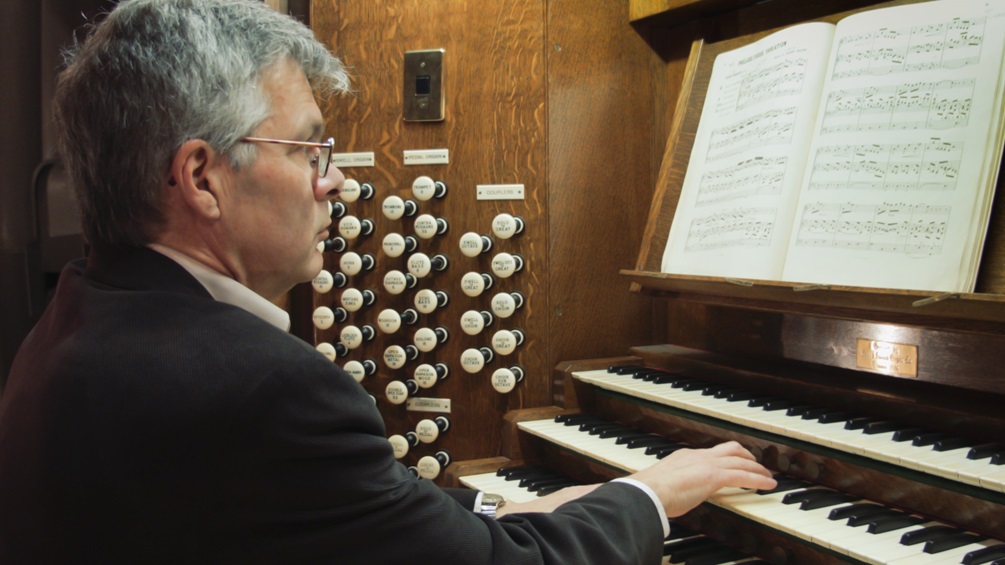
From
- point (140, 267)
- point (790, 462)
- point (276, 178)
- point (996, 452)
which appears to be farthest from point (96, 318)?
point (996, 452)

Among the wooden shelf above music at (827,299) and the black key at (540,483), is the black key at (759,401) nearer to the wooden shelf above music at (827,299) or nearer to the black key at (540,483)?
the wooden shelf above music at (827,299)

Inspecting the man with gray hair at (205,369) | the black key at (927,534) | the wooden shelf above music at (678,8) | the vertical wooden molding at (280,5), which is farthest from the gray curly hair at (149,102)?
the vertical wooden molding at (280,5)

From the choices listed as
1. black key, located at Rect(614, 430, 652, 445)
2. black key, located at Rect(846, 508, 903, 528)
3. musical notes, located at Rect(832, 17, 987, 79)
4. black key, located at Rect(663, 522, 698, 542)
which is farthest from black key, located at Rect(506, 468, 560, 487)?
musical notes, located at Rect(832, 17, 987, 79)

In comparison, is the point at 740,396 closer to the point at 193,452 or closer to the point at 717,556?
the point at 717,556

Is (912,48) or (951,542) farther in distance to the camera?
(912,48)

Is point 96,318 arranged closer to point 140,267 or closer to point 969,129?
point 140,267

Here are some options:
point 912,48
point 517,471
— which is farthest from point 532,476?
point 912,48

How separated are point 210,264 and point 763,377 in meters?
1.32

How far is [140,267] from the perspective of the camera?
1.18 metres

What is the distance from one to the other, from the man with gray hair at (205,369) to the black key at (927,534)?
15.4 inches

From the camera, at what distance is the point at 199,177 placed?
49.1 inches

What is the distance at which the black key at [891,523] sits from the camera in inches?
55.9

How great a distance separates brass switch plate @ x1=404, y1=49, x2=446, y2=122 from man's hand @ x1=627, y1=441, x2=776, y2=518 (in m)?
1.44

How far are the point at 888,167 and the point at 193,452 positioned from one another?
141cm
